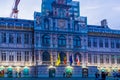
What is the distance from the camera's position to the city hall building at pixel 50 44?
71.4 m

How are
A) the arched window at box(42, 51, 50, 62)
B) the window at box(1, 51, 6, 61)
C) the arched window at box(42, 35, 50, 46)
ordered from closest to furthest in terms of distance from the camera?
the window at box(1, 51, 6, 61) → the arched window at box(42, 51, 50, 62) → the arched window at box(42, 35, 50, 46)

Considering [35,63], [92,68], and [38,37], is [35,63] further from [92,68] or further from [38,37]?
[92,68]

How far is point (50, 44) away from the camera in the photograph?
7375cm

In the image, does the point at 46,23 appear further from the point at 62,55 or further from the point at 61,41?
the point at 62,55

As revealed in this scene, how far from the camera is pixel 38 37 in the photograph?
7294 cm

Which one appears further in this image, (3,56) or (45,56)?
(45,56)

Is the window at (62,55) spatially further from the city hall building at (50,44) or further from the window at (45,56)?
the window at (45,56)

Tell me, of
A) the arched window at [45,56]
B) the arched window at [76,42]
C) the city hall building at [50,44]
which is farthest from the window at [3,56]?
the arched window at [76,42]

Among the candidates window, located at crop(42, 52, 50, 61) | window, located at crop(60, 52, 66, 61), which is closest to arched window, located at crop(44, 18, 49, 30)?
window, located at crop(42, 52, 50, 61)

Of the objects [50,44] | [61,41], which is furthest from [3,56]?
[61,41]

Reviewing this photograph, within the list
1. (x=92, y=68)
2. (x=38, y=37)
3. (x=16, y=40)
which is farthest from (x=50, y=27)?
(x=92, y=68)

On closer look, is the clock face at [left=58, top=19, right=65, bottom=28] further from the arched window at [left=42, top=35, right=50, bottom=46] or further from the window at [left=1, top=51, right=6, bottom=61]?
the window at [left=1, top=51, right=6, bottom=61]

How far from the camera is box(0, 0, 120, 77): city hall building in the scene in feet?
234

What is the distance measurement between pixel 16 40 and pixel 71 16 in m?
16.0
